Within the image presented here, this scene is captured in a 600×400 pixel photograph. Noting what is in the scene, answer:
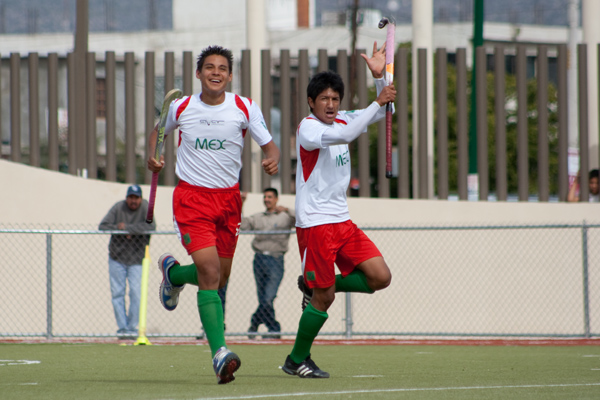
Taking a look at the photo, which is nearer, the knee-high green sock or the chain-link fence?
the knee-high green sock

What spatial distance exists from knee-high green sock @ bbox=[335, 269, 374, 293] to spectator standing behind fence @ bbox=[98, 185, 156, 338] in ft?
19.9

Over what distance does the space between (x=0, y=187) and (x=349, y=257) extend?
363 inches

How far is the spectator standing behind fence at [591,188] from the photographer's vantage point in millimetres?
14609

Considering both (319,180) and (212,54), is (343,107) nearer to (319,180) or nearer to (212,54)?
(212,54)

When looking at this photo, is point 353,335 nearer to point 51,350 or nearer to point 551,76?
point 51,350

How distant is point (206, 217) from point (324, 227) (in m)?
0.82

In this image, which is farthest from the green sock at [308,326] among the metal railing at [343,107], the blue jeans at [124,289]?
the metal railing at [343,107]

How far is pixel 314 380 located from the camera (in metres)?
6.35

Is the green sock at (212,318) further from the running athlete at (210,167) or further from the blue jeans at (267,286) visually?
the blue jeans at (267,286)

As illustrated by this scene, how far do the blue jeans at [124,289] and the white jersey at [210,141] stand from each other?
597 centimetres

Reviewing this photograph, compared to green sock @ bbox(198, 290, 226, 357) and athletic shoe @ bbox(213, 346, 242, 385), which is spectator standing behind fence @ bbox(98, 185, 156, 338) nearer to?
green sock @ bbox(198, 290, 226, 357)

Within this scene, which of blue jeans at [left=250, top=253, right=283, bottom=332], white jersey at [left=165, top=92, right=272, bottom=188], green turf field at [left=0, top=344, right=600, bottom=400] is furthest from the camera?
blue jeans at [left=250, top=253, right=283, bottom=332]

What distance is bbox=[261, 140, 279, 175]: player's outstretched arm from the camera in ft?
21.0

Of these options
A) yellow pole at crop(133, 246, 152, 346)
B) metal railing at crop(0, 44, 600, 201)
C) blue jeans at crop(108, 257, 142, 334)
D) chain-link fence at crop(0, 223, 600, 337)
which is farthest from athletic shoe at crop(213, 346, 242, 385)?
metal railing at crop(0, 44, 600, 201)
